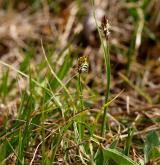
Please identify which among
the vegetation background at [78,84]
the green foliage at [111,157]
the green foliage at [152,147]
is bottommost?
the green foliage at [111,157]

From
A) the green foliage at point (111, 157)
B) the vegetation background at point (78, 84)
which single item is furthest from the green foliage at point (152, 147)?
the green foliage at point (111, 157)

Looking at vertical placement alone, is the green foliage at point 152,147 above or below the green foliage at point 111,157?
above

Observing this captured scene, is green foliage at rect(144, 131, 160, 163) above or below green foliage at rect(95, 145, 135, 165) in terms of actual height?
above

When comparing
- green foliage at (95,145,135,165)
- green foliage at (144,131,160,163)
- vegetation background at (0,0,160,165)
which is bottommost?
green foliage at (95,145,135,165)

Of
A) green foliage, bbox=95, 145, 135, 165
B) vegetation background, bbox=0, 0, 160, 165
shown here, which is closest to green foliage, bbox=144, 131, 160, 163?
vegetation background, bbox=0, 0, 160, 165

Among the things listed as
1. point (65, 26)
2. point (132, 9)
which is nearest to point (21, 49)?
point (65, 26)

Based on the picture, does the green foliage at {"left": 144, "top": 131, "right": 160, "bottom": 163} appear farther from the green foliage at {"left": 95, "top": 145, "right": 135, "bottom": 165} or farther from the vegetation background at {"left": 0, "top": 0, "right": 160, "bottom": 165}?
the green foliage at {"left": 95, "top": 145, "right": 135, "bottom": 165}

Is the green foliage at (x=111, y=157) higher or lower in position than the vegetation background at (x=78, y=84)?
lower

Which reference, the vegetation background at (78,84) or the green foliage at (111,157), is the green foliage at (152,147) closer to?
the vegetation background at (78,84)
